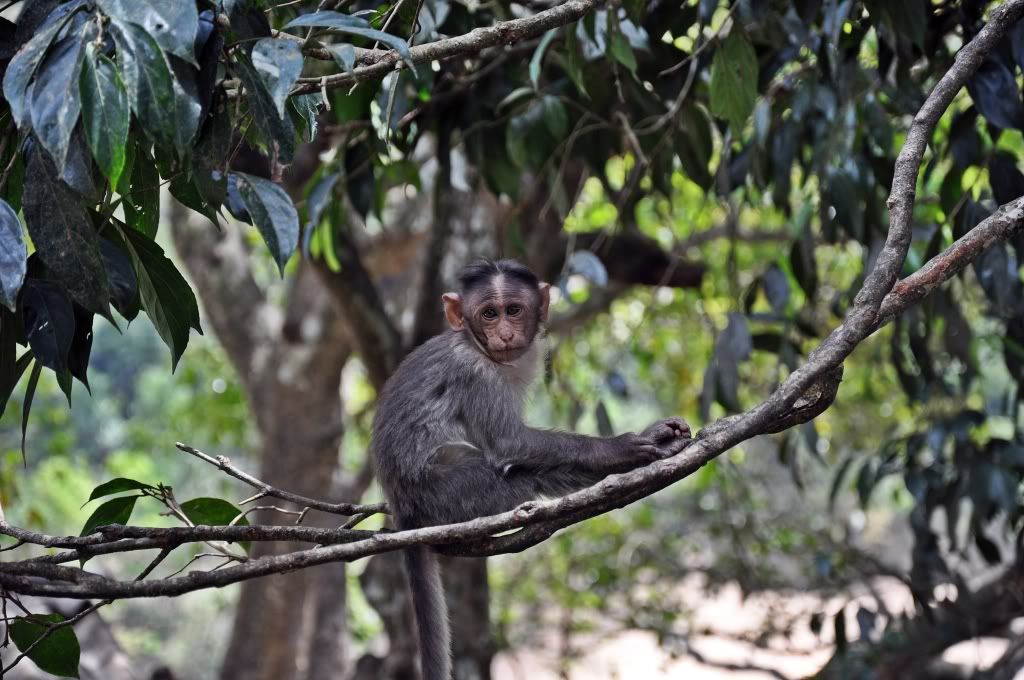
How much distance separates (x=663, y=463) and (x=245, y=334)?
23.6ft

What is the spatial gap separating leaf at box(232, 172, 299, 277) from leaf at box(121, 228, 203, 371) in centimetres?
23

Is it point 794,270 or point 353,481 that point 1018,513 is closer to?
point 794,270

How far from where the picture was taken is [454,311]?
4.42 meters

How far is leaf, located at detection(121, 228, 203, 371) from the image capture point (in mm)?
2635

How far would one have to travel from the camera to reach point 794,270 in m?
5.11

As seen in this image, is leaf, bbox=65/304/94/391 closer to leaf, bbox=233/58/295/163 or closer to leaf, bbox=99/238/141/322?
leaf, bbox=99/238/141/322

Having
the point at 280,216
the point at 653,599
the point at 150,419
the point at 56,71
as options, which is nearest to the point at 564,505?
the point at 280,216

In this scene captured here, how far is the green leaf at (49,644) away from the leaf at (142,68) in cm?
144

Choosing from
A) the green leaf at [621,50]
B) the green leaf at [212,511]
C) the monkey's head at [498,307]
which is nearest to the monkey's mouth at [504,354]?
the monkey's head at [498,307]

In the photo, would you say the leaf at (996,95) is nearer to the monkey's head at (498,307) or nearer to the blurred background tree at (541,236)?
the blurred background tree at (541,236)

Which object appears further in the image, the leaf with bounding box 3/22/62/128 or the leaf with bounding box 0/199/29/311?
the leaf with bounding box 0/199/29/311

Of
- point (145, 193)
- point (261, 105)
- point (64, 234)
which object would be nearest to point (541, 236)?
point (145, 193)

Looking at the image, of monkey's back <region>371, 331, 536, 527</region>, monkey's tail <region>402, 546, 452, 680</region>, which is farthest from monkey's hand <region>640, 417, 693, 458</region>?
monkey's tail <region>402, 546, 452, 680</region>

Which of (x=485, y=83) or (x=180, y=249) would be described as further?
(x=180, y=249)
